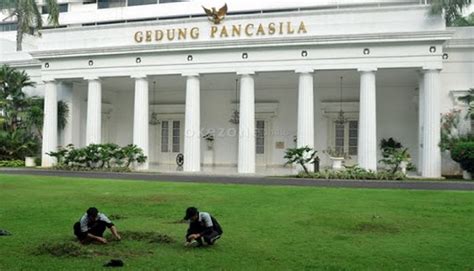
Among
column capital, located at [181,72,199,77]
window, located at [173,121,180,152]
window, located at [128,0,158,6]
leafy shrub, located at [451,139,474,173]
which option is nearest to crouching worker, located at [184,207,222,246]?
leafy shrub, located at [451,139,474,173]

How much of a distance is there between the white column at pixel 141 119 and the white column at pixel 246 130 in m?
4.77

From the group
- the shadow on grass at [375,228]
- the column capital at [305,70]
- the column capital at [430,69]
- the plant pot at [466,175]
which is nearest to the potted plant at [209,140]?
the column capital at [305,70]

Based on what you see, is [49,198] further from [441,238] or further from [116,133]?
[116,133]

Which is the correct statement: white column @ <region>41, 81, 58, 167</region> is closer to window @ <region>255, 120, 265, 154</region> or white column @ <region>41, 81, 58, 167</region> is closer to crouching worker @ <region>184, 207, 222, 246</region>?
window @ <region>255, 120, 265, 154</region>

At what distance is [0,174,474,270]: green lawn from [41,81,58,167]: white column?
9.82m

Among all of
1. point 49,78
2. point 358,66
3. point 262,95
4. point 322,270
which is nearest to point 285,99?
point 262,95

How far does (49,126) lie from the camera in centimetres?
2591

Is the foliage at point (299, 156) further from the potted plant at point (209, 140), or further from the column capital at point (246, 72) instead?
the potted plant at point (209, 140)

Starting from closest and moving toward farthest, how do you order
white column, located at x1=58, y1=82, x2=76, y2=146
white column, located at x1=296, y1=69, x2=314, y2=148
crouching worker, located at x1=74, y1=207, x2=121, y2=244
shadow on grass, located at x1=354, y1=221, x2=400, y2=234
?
1. crouching worker, located at x1=74, y1=207, x2=121, y2=244
2. shadow on grass, located at x1=354, y1=221, x2=400, y2=234
3. white column, located at x1=296, y1=69, x2=314, y2=148
4. white column, located at x1=58, y1=82, x2=76, y2=146

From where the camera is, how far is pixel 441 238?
8.65 metres

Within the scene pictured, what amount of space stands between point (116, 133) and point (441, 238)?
24.6m

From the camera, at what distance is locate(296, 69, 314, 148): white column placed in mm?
22328

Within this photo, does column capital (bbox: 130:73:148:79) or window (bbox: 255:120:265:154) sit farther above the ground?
column capital (bbox: 130:73:148:79)

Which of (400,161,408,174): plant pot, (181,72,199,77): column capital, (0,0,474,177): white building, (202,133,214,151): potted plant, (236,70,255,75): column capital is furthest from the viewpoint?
(202,133,214,151): potted plant
